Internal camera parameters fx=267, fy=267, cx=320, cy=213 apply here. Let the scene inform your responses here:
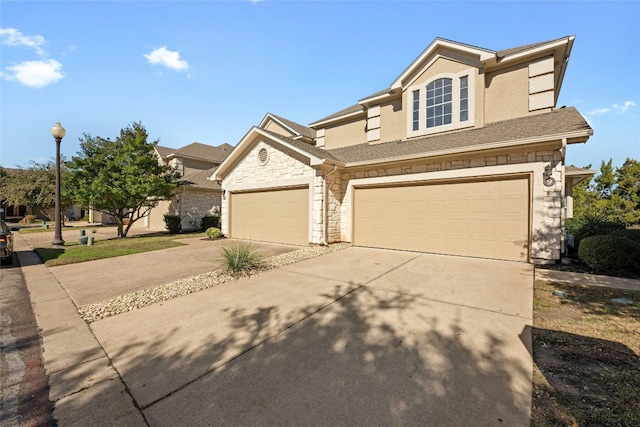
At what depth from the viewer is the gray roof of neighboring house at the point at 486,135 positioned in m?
7.05

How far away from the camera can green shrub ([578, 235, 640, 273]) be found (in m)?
6.32

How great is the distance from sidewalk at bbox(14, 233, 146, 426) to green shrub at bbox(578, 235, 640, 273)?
367 inches

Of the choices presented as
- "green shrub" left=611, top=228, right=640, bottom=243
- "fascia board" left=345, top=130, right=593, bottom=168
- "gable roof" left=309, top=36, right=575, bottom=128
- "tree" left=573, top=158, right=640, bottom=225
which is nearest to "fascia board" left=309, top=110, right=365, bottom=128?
"gable roof" left=309, top=36, right=575, bottom=128

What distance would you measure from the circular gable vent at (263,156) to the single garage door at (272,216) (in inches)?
54.1

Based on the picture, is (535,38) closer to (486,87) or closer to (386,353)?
(486,87)

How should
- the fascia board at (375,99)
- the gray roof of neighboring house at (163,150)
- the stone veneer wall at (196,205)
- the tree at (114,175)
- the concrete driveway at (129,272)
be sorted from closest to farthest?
the concrete driveway at (129,272)
the fascia board at (375,99)
the tree at (114,175)
the stone veneer wall at (196,205)
the gray roof of neighboring house at (163,150)

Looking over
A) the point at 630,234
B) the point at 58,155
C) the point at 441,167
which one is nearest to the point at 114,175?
the point at 58,155

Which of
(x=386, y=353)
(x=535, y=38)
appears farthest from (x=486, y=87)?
(x=386, y=353)

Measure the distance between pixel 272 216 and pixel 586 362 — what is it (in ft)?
35.2

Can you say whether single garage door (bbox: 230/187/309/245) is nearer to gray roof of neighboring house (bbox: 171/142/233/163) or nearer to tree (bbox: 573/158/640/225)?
gray roof of neighboring house (bbox: 171/142/233/163)

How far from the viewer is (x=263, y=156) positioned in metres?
12.2

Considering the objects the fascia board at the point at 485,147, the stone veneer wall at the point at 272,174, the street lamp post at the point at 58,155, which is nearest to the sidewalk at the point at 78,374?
the stone veneer wall at the point at 272,174

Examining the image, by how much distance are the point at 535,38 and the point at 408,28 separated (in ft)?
15.5

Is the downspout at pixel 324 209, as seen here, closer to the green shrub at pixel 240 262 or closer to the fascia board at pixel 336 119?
the green shrub at pixel 240 262
